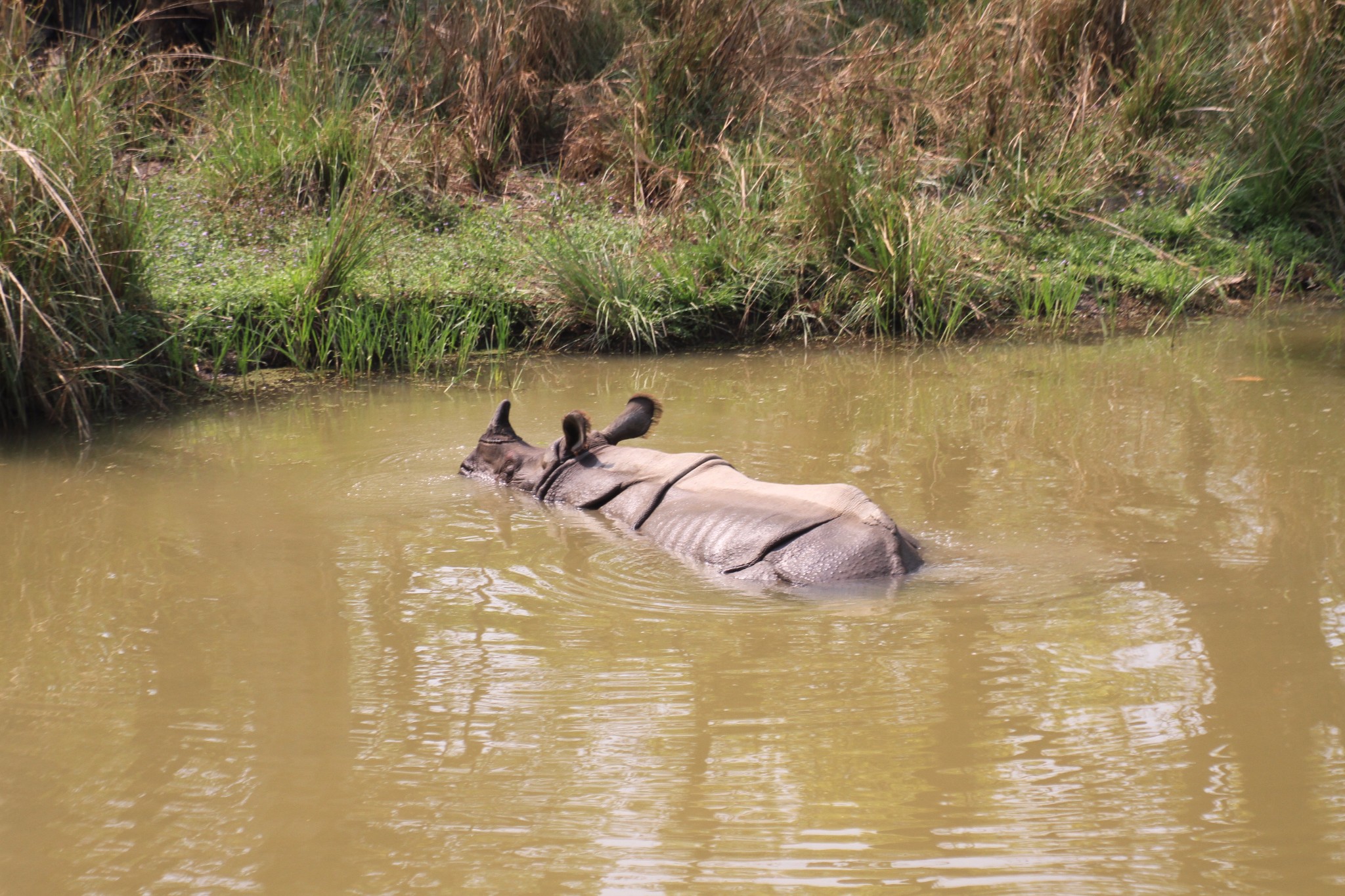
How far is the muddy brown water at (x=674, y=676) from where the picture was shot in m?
2.73

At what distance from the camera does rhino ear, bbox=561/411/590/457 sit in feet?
17.0

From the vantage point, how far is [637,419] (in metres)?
5.36

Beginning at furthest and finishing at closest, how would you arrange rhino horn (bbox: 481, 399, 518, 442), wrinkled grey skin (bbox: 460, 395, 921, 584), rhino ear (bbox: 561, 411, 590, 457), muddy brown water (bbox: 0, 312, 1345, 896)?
rhino horn (bbox: 481, 399, 518, 442), rhino ear (bbox: 561, 411, 590, 457), wrinkled grey skin (bbox: 460, 395, 921, 584), muddy brown water (bbox: 0, 312, 1345, 896)

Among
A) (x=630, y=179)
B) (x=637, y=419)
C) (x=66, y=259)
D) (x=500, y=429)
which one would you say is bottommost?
(x=500, y=429)

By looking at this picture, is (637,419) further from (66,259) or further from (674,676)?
(66,259)

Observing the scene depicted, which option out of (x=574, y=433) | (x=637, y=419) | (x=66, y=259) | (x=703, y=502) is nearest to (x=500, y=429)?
(x=574, y=433)

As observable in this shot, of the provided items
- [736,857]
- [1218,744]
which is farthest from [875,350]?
[736,857]

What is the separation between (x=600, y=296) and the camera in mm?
8055

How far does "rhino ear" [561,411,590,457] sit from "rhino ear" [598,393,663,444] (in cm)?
13

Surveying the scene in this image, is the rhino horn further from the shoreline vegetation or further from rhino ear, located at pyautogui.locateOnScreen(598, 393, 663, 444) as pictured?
the shoreline vegetation

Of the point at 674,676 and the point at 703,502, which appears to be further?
the point at 703,502

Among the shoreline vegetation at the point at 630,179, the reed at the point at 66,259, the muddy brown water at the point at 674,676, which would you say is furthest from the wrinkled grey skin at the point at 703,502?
the shoreline vegetation at the point at 630,179

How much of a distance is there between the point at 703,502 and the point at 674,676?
1114mm

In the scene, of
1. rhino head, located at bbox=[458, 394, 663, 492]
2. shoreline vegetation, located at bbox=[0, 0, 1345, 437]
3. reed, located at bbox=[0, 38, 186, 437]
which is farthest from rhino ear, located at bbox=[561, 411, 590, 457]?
shoreline vegetation, located at bbox=[0, 0, 1345, 437]
